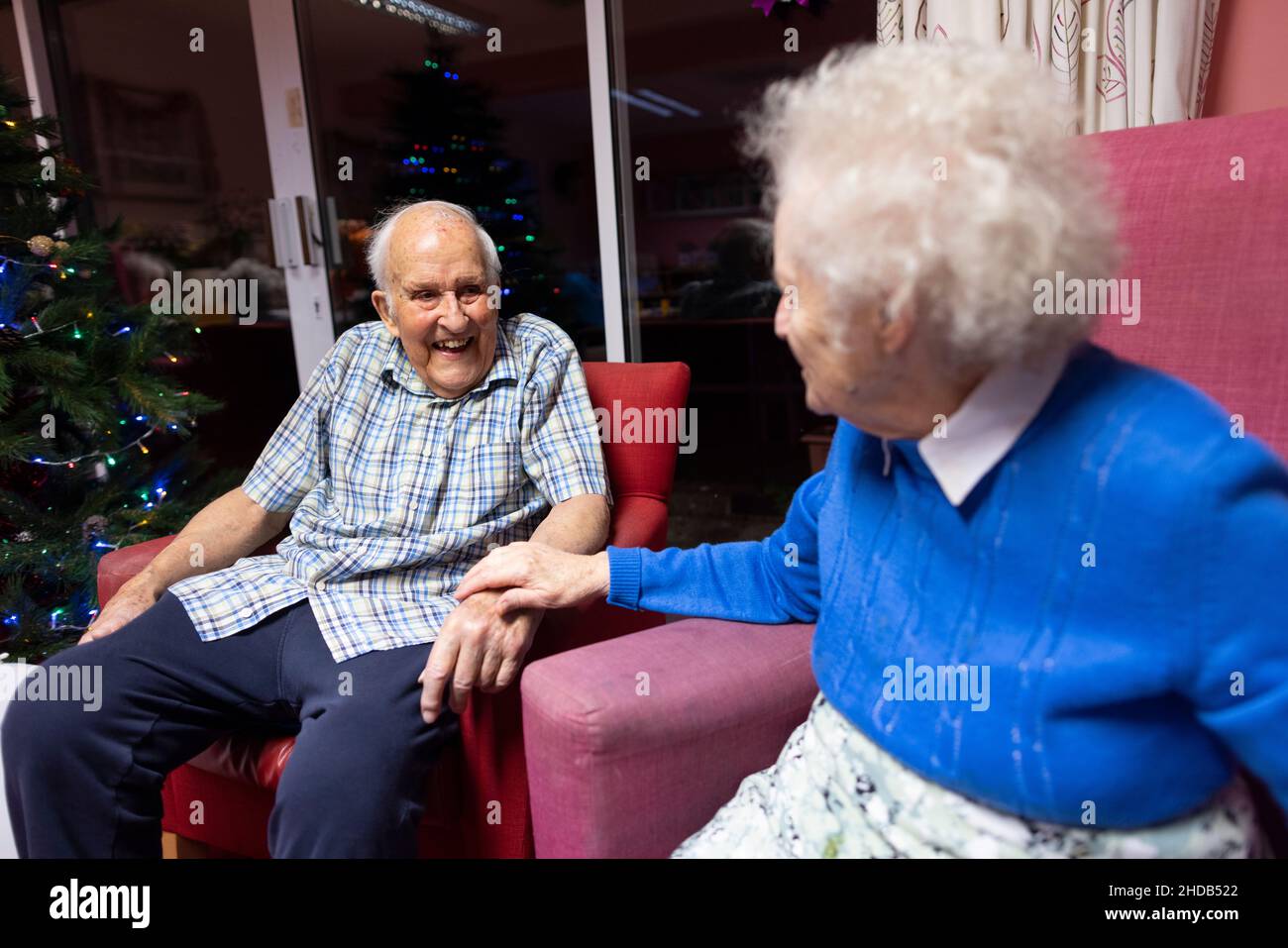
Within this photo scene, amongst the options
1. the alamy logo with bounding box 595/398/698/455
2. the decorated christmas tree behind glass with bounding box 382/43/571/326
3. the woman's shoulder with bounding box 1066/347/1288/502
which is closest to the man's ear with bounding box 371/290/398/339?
the alamy logo with bounding box 595/398/698/455

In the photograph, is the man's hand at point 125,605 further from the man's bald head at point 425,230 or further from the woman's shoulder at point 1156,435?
the woman's shoulder at point 1156,435

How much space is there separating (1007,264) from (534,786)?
2.42ft

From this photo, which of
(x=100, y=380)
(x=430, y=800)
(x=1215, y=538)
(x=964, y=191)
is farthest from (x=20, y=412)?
(x=1215, y=538)

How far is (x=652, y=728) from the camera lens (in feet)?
3.15

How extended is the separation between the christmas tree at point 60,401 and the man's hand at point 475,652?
1714mm

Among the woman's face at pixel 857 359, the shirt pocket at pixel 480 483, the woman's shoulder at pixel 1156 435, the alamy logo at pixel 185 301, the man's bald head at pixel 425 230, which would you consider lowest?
the shirt pocket at pixel 480 483

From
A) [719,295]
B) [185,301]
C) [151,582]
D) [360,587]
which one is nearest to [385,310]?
[360,587]

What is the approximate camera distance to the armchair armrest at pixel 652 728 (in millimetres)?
938

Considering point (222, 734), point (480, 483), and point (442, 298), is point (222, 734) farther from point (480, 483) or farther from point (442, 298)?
point (442, 298)

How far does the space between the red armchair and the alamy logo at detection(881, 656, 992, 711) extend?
57 centimetres

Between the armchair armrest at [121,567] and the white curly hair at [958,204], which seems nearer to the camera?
the white curly hair at [958,204]
